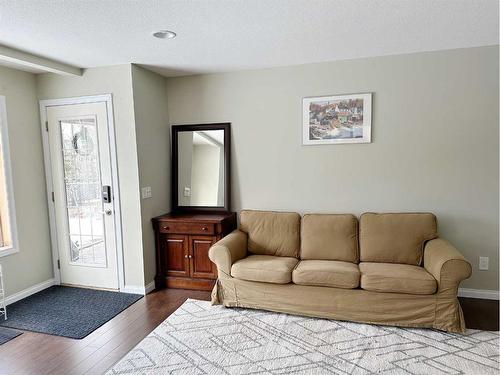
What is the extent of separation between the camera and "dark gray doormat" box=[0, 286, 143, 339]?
2834 millimetres

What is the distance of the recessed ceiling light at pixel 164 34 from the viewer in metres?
2.53

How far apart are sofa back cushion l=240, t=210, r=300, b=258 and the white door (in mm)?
1502

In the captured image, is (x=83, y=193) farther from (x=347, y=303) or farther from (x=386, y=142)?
(x=386, y=142)

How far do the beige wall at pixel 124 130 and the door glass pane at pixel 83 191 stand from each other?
0.29 m

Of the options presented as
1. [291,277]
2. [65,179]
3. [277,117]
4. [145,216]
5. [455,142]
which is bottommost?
[291,277]

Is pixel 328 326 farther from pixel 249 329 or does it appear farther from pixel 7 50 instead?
pixel 7 50

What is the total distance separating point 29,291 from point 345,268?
3.31 metres

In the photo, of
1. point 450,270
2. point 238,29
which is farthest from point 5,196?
point 450,270

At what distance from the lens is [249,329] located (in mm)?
2707

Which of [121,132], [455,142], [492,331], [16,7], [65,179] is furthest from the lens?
[65,179]

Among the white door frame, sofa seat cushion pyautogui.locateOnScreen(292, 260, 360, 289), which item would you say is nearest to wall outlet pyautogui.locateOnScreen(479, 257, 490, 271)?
sofa seat cushion pyautogui.locateOnScreen(292, 260, 360, 289)

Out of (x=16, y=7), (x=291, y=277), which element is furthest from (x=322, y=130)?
(x=16, y=7)

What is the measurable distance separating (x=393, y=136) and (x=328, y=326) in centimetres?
194

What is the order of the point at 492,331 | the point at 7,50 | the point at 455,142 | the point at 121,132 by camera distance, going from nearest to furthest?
1. the point at 492,331
2. the point at 7,50
3. the point at 455,142
4. the point at 121,132
